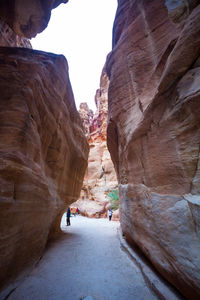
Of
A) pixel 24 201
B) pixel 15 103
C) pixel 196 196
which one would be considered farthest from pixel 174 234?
pixel 15 103

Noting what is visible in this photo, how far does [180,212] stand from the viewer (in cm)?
206

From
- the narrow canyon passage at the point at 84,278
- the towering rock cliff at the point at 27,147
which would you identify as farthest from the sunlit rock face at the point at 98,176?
the narrow canyon passage at the point at 84,278

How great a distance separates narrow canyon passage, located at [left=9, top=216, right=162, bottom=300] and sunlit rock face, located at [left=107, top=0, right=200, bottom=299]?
680 mm

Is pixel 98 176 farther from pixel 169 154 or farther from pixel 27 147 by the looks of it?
pixel 169 154

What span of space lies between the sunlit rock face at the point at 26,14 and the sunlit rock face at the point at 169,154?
7858mm

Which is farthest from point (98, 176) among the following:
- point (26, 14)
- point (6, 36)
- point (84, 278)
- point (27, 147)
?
point (26, 14)

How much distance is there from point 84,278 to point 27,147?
335 cm

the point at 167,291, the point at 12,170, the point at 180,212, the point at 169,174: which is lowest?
the point at 167,291

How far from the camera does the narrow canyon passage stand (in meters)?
2.30

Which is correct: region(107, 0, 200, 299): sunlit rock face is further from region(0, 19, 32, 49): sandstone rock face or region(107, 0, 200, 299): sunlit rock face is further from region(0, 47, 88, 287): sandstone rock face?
region(0, 19, 32, 49): sandstone rock face

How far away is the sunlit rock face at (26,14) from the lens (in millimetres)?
7027

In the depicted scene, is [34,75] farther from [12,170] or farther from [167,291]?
[167,291]

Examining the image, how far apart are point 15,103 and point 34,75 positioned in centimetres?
125

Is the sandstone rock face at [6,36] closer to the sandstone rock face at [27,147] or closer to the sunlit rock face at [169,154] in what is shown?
the sandstone rock face at [27,147]
